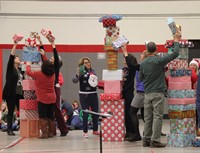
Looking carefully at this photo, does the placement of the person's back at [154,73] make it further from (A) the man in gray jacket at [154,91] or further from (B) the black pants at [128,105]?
(B) the black pants at [128,105]

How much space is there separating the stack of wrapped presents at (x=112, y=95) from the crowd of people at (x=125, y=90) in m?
0.17

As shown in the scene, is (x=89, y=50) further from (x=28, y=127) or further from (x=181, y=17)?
(x=28, y=127)

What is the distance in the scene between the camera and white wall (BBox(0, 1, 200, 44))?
1471 centimetres

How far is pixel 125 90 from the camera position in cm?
864

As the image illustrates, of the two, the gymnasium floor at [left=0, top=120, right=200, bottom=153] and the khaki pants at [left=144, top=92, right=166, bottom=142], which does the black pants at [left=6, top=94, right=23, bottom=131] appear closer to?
the gymnasium floor at [left=0, top=120, right=200, bottom=153]

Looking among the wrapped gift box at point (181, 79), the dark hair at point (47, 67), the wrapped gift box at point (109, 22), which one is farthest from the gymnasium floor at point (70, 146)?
the wrapped gift box at point (109, 22)

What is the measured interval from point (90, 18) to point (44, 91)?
20.5ft

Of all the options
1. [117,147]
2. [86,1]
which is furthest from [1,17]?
[117,147]

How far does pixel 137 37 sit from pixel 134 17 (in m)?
0.66

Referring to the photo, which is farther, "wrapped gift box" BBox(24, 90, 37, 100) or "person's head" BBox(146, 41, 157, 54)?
"wrapped gift box" BBox(24, 90, 37, 100)

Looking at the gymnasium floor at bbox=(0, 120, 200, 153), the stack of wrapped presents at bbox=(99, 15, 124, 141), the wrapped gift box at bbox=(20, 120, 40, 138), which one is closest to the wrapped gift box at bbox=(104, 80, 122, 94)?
the stack of wrapped presents at bbox=(99, 15, 124, 141)

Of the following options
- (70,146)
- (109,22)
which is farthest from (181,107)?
(109,22)

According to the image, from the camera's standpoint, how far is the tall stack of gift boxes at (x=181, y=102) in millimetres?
7605

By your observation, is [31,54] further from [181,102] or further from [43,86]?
[181,102]
